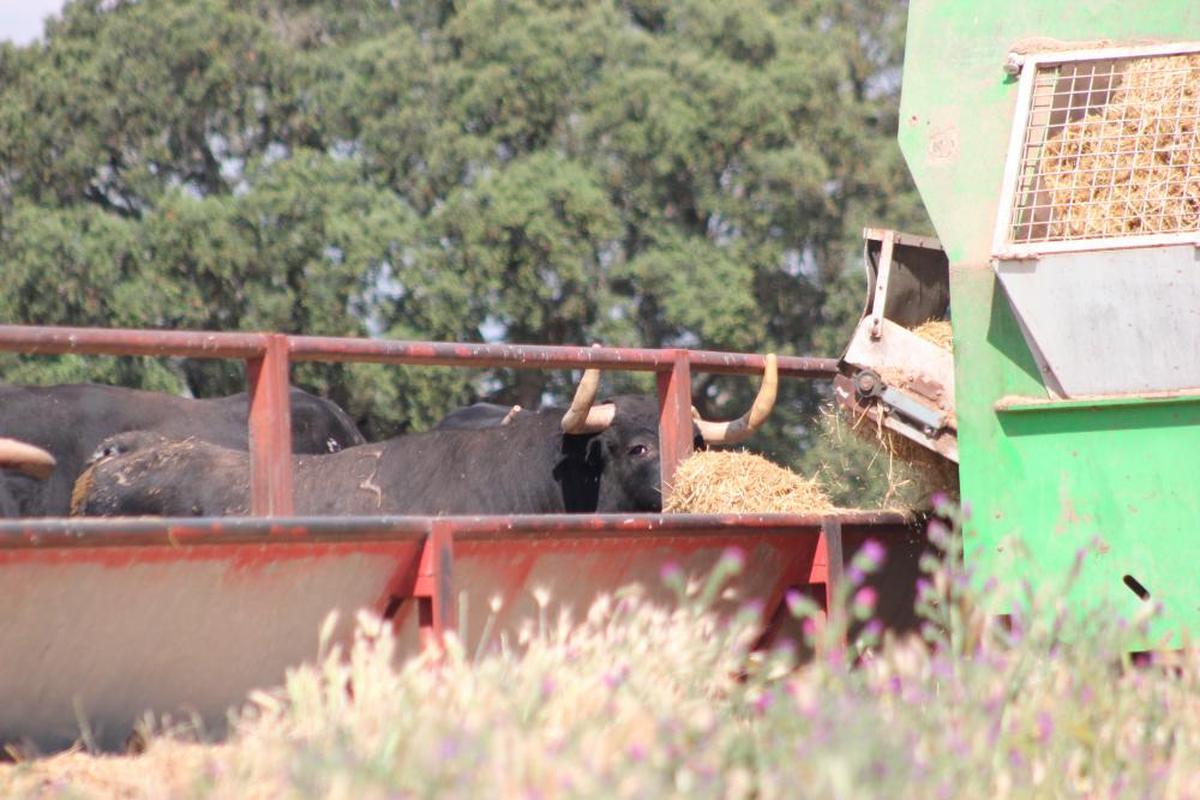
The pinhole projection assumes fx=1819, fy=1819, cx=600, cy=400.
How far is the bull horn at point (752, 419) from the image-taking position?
22.1 feet

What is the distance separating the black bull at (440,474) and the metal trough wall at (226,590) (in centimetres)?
273

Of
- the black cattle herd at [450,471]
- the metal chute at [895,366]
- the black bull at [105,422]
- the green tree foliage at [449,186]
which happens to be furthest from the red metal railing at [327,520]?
the green tree foliage at [449,186]

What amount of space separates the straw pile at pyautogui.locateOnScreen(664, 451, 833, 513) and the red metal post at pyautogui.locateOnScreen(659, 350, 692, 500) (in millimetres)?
53

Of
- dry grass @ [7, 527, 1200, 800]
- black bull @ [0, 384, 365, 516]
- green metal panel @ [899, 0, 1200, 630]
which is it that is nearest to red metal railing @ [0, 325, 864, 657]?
dry grass @ [7, 527, 1200, 800]

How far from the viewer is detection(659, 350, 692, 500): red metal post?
629 cm

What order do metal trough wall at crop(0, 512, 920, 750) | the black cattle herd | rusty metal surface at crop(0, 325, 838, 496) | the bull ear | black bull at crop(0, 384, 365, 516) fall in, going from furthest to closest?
black bull at crop(0, 384, 365, 516), the bull ear, the black cattle herd, rusty metal surface at crop(0, 325, 838, 496), metal trough wall at crop(0, 512, 920, 750)

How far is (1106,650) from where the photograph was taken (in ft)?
12.2

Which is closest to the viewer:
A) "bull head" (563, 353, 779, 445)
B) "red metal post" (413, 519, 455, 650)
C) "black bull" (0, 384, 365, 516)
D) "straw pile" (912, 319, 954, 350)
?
"red metal post" (413, 519, 455, 650)

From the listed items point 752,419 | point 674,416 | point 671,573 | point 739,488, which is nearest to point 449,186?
point 752,419

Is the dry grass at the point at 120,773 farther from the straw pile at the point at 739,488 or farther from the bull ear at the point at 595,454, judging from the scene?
the bull ear at the point at 595,454

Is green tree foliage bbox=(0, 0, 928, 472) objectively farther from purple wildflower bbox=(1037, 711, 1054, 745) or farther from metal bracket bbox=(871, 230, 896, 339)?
purple wildflower bbox=(1037, 711, 1054, 745)

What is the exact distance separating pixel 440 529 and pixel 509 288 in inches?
735

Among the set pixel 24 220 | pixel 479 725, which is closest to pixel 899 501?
pixel 479 725

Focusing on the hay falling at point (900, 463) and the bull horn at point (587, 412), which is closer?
the hay falling at point (900, 463)
